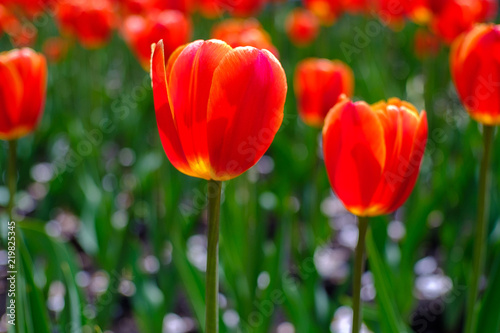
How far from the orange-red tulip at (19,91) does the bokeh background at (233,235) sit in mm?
180

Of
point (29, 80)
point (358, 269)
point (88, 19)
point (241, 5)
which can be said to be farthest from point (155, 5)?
point (358, 269)

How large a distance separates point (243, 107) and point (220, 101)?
25 mm

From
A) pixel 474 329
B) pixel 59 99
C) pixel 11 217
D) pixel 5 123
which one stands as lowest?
pixel 59 99

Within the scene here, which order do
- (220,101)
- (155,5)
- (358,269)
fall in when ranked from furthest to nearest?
(155,5) < (358,269) < (220,101)

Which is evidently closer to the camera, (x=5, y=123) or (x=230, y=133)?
(x=230, y=133)

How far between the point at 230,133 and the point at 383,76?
2.34 meters

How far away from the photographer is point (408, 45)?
4.38 metres

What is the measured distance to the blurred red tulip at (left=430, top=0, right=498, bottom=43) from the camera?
6.94 ft

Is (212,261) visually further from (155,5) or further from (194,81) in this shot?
(155,5)

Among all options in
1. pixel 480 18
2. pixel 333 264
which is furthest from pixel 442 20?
pixel 333 264

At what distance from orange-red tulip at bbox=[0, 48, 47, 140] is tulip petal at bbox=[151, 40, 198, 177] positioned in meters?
0.46

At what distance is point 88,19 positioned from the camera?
2.55m

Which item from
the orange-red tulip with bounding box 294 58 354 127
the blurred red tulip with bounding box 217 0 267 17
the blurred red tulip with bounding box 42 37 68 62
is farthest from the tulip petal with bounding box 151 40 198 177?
the blurred red tulip with bounding box 42 37 68 62

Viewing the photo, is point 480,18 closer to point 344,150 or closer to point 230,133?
point 344,150
